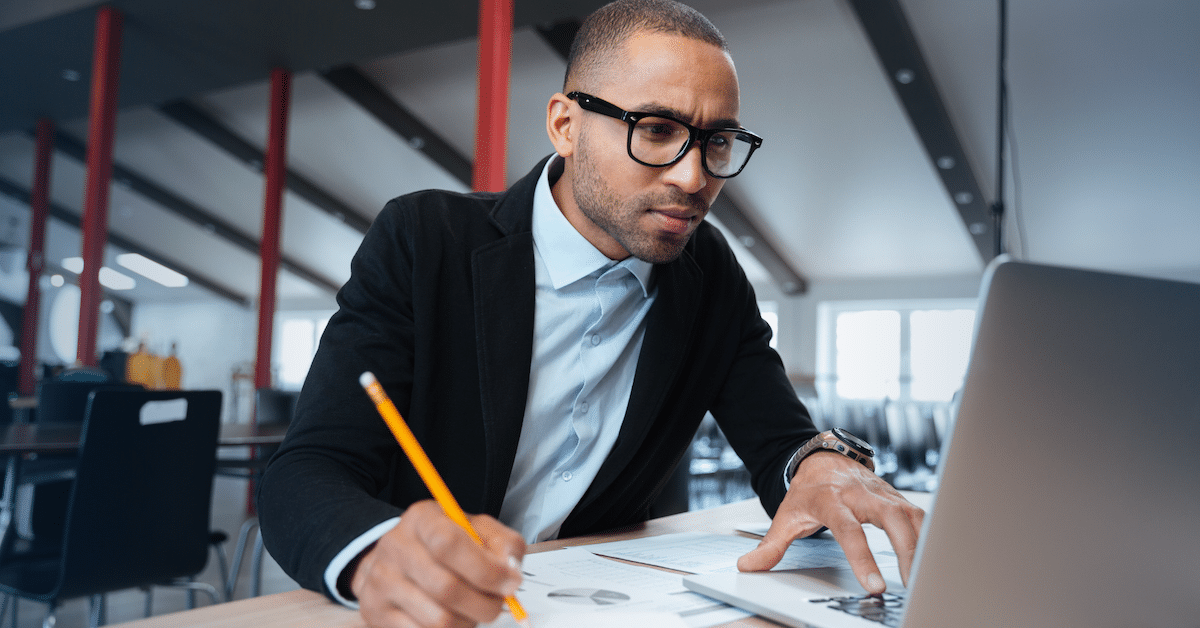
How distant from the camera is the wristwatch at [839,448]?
981 millimetres

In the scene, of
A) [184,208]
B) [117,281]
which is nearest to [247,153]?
[184,208]

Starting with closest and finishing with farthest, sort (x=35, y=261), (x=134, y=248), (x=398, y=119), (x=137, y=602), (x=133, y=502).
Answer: (x=133, y=502), (x=137, y=602), (x=398, y=119), (x=35, y=261), (x=134, y=248)

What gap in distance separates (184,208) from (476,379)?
13.3 metres

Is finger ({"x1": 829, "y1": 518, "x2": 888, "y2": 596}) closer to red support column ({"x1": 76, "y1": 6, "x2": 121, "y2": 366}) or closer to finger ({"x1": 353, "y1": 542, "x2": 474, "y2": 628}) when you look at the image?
finger ({"x1": 353, "y1": 542, "x2": 474, "y2": 628})

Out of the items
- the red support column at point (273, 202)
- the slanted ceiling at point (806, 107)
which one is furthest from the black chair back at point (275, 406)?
the slanted ceiling at point (806, 107)

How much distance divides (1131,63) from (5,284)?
21.3 metres

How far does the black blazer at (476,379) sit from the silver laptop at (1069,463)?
50cm

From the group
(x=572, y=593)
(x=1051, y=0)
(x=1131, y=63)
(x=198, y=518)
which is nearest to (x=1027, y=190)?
(x=1131, y=63)

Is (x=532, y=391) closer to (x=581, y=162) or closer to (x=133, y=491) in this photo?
(x=581, y=162)

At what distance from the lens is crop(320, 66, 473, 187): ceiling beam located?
7727mm

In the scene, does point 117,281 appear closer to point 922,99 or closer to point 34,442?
point 922,99

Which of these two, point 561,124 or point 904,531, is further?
point 561,124

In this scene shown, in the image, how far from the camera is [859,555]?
78cm

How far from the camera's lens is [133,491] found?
6.86ft
